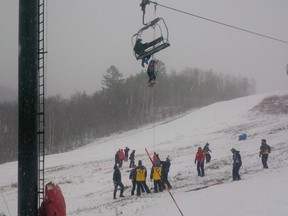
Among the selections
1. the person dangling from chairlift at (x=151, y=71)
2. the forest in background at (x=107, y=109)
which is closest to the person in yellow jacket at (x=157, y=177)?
the person dangling from chairlift at (x=151, y=71)

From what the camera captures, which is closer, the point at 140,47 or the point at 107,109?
the point at 140,47

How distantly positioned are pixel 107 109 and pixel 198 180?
3396 inches

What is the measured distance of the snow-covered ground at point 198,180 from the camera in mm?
12430

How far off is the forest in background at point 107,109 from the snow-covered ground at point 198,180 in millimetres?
46725

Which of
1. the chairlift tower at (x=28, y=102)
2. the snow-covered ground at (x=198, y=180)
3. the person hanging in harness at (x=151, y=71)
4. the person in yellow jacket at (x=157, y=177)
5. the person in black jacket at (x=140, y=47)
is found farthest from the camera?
the person in yellow jacket at (x=157, y=177)

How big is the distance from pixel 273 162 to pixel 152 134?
2895cm

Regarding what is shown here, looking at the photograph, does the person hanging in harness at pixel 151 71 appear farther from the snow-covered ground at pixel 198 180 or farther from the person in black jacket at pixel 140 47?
the snow-covered ground at pixel 198 180

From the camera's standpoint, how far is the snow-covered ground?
12430 mm

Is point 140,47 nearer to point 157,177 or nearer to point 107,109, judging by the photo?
point 157,177

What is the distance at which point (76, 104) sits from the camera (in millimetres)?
114938

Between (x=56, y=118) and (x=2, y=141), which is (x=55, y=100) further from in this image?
(x=2, y=141)

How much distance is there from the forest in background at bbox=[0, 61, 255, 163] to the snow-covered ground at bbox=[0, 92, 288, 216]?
153ft

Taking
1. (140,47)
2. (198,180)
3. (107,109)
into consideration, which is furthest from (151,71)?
(107,109)

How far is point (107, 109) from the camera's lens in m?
104
